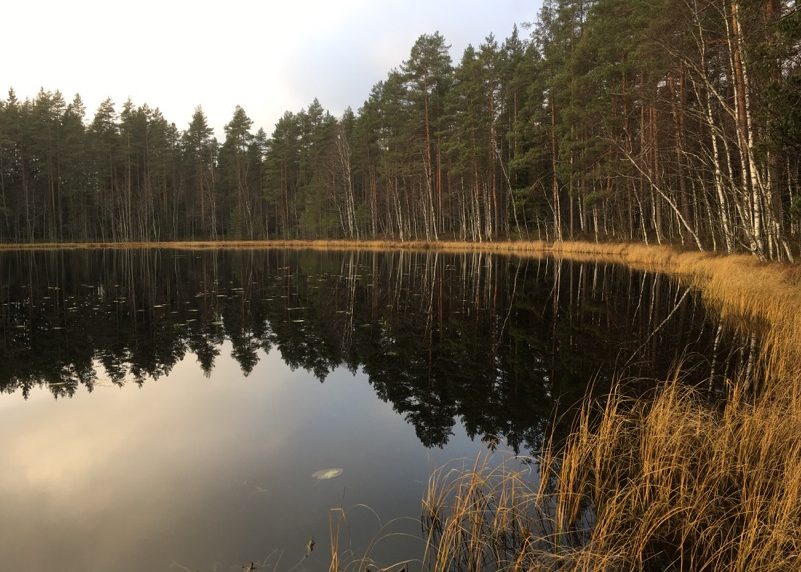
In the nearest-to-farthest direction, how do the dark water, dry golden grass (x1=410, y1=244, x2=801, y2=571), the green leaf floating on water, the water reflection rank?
dry golden grass (x1=410, y1=244, x2=801, y2=571), the dark water, the green leaf floating on water, the water reflection

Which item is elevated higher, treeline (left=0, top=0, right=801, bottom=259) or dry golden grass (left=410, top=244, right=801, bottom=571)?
treeline (left=0, top=0, right=801, bottom=259)

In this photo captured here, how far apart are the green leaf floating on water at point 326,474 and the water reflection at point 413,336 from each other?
1.38 metres

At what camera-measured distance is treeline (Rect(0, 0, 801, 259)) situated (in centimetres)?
1426

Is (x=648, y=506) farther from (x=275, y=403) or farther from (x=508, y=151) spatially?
(x=508, y=151)

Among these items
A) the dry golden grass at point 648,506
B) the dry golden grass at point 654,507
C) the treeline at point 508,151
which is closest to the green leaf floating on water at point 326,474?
the dry golden grass at point 648,506

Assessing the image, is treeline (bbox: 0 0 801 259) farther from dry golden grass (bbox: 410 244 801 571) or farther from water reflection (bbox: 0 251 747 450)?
dry golden grass (bbox: 410 244 801 571)

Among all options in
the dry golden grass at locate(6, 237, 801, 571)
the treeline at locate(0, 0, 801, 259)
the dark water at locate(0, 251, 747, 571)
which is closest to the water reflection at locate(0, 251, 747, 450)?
the dark water at locate(0, 251, 747, 571)

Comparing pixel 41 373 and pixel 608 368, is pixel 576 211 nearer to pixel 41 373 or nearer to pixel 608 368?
pixel 608 368

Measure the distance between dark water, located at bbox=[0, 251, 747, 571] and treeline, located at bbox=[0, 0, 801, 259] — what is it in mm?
5135

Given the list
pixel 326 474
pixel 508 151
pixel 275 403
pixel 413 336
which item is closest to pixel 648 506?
pixel 326 474

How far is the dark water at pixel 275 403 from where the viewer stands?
13.0 ft

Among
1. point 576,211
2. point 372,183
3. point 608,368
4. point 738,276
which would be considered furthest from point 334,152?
point 608,368

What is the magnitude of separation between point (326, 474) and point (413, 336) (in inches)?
250

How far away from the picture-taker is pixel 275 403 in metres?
7.25
